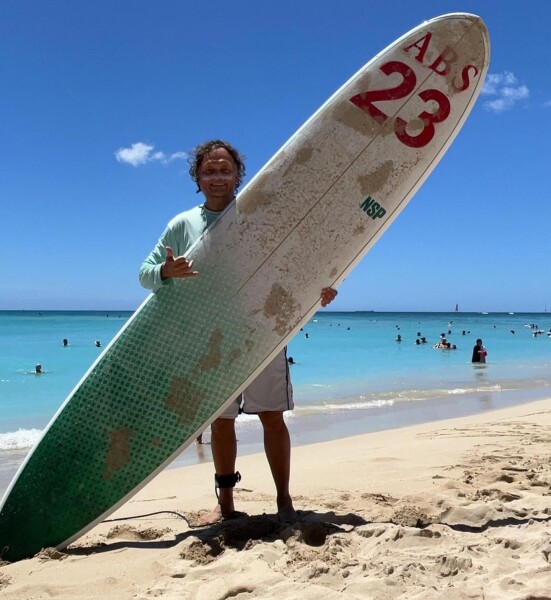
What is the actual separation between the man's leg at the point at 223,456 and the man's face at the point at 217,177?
1.02m

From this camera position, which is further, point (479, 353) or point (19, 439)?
point (479, 353)

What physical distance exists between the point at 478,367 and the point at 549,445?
10.8 metres

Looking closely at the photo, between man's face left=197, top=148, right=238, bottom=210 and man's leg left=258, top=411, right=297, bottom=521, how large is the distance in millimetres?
1009

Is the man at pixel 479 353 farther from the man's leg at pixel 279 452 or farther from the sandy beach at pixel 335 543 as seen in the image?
the man's leg at pixel 279 452

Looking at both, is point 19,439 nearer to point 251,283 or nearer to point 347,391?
point 251,283

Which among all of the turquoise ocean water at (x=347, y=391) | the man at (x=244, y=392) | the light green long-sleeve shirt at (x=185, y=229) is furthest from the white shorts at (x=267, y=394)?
the turquoise ocean water at (x=347, y=391)

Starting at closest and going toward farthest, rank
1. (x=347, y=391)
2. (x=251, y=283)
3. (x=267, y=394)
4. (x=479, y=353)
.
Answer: (x=267, y=394) < (x=251, y=283) < (x=347, y=391) < (x=479, y=353)

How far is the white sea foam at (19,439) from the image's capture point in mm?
5508

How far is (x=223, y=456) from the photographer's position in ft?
8.64

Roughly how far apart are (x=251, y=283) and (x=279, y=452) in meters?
0.78

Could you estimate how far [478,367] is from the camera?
1491 centimetres

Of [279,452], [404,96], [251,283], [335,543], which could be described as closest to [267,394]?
[279,452]

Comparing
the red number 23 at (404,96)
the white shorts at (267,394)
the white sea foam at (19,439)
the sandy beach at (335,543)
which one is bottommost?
the sandy beach at (335,543)

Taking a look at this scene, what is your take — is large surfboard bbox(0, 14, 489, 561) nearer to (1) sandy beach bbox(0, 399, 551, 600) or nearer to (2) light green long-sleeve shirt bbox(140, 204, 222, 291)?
(2) light green long-sleeve shirt bbox(140, 204, 222, 291)
